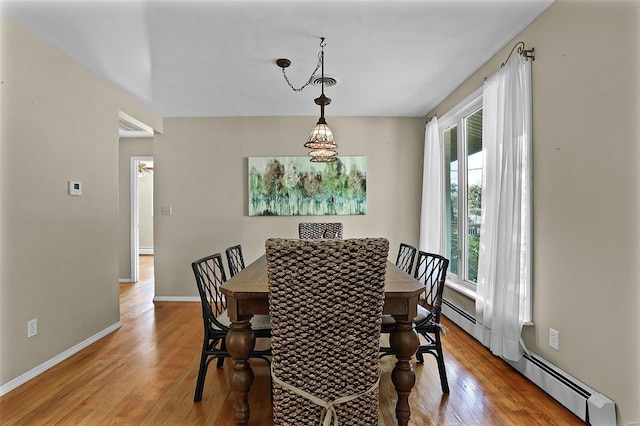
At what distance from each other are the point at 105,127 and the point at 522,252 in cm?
378

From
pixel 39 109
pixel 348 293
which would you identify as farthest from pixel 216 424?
pixel 39 109

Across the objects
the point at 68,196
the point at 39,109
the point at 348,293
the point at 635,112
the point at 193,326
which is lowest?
the point at 193,326

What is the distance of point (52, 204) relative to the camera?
99.4 inches

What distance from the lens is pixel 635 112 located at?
1.53 meters

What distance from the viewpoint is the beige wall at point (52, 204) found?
220 centimetres

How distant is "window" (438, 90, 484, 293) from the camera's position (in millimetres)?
3174

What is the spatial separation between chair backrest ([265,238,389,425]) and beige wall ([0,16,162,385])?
211cm

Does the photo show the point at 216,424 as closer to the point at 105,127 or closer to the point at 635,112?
the point at 635,112

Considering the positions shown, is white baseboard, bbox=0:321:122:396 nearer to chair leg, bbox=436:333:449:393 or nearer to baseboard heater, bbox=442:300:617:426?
chair leg, bbox=436:333:449:393

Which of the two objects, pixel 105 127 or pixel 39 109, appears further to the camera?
pixel 105 127

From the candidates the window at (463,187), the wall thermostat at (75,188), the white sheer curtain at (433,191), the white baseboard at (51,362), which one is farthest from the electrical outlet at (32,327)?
the white sheer curtain at (433,191)

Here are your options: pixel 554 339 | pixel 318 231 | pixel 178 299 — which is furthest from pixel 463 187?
pixel 178 299

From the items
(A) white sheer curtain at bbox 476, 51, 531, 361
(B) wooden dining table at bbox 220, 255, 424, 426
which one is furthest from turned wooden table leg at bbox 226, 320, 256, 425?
(A) white sheer curtain at bbox 476, 51, 531, 361

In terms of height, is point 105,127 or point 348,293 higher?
point 105,127
